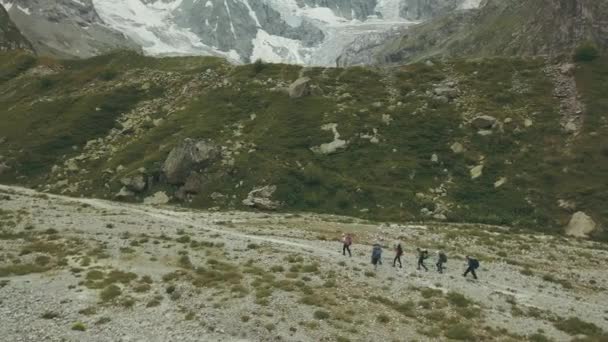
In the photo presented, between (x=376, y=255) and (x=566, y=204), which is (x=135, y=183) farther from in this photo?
(x=566, y=204)

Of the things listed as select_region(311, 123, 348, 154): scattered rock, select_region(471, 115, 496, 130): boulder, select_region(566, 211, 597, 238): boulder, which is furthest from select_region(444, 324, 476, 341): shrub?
select_region(471, 115, 496, 130): boulder

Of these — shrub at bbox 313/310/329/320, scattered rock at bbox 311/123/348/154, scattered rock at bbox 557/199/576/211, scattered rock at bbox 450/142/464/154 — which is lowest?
shrub at bbox 313/310/329/320

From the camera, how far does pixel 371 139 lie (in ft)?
251

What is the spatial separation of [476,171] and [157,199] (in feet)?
131

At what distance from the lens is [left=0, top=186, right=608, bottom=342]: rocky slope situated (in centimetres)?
2805

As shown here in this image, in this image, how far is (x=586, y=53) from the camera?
274 feet

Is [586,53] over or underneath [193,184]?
over

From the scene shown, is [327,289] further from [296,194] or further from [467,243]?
[296,194]

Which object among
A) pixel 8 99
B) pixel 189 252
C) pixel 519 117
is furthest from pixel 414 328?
pixel 8 99

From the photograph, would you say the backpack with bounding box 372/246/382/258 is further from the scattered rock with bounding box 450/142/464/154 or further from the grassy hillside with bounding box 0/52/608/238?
the scattered rock with bounding box 450/142/464/154

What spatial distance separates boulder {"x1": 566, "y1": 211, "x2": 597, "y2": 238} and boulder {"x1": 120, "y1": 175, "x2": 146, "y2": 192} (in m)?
50.3

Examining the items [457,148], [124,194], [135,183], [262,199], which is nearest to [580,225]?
[457,148]

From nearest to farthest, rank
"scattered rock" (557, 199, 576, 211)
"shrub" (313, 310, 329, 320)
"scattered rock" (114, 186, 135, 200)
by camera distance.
Result: "shrub" (313, 310, 329, 320) < "scattered rock" (557, 199, 576, 211) < "scattered rock" (114, 186, 135, 200)

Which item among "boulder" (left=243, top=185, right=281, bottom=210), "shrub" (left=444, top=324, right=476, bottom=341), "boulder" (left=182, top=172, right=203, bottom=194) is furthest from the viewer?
"boulder" (left=182, top=172, right=203, bottom=194)
